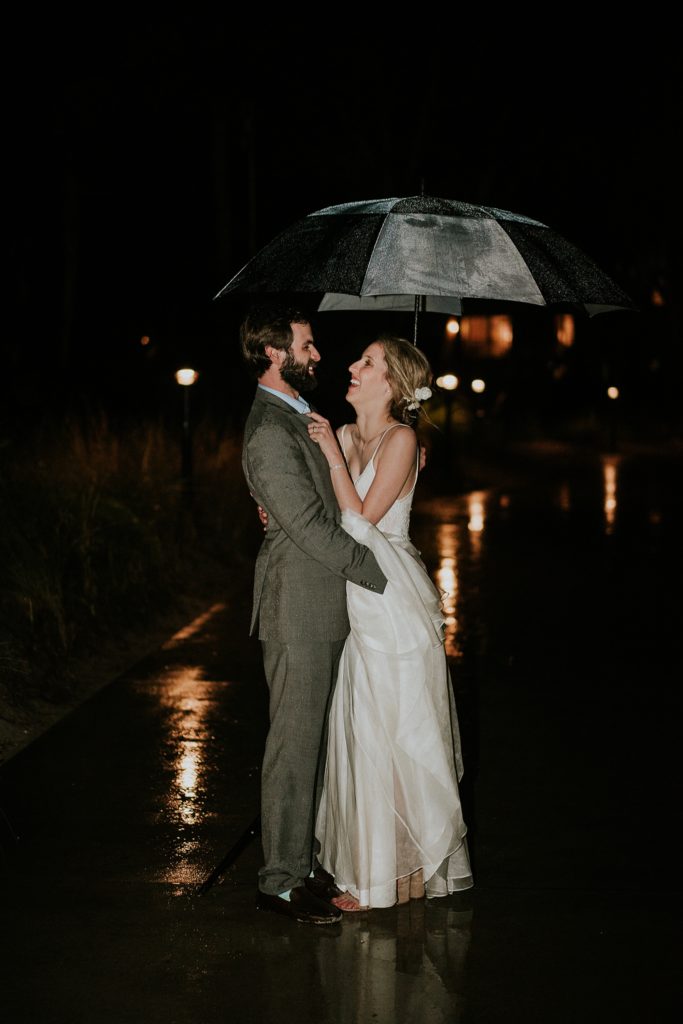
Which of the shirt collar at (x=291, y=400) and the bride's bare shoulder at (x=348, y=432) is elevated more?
the shirt collar at (x=291, y=400)

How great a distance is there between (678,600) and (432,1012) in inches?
324

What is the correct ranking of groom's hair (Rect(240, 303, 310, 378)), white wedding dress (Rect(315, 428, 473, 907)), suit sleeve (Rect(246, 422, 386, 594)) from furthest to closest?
white wedding dress (Rect(315, 428, 473, 907))
groom's hair (Rect(240, 303, 310, 378))
suit sleeve (Rect(246, 422, 386, 594))

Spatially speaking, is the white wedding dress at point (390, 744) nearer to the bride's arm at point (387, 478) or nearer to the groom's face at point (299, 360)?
the bride's arm at point (387, 478)

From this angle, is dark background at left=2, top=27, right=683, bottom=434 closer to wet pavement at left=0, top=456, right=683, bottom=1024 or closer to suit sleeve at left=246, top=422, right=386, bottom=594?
wet pavement at left=0, top=456, right=683, bottom=1024

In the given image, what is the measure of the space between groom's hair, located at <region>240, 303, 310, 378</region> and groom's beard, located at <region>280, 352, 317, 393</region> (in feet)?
0.15

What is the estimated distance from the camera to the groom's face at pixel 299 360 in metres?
4.73


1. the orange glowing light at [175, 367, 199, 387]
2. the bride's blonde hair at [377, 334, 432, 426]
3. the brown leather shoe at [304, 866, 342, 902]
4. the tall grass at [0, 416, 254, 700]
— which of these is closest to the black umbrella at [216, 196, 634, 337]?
the bride's blonde hair at [377, 334, 432, 426]

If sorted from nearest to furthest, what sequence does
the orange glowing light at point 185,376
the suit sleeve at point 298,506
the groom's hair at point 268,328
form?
the suit sleeve at point 298,506, the groom's hair at point 268,328, the orange glowing light at point 185,376

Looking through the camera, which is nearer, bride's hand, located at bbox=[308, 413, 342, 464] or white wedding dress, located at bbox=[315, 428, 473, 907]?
bride's hand, located at bbox=[308, 413, 342, 464]

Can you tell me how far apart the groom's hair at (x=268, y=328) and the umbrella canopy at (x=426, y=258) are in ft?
0.86

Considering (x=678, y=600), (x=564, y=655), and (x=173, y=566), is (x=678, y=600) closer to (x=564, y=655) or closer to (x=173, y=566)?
(x=564, y=655)

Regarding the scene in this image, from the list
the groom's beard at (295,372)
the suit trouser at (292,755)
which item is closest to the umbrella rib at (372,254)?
the groom's beard at (295,372)

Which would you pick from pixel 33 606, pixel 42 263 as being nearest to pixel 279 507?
pixel 33 606

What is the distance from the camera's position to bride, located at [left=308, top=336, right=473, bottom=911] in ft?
15.8
